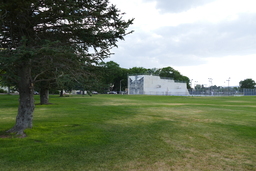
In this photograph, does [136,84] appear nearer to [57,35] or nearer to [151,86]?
[151,86]

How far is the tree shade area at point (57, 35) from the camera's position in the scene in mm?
8508

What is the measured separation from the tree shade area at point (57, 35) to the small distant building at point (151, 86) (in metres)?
81.9

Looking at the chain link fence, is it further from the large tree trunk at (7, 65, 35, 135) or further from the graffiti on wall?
the large tree trunk at (7, 65, 35, 135)

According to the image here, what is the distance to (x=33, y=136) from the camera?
8.99 meters

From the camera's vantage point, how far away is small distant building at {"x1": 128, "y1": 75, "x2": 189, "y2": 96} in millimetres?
92625

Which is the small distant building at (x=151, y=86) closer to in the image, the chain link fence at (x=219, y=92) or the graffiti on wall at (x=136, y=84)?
the graffiti on wall at (x=136, y=84)

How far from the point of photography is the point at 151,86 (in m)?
95.1

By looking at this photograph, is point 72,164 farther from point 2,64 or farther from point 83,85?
point 83,85

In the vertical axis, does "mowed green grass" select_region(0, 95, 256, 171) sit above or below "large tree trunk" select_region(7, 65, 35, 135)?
below

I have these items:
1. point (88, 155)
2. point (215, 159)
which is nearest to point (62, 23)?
point (88, 155)

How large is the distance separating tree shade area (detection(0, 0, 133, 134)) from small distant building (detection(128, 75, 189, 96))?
269 feet

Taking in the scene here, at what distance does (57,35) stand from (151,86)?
283 feet

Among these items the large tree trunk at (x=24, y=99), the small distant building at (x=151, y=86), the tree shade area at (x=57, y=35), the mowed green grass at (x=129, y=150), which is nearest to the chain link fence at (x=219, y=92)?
the small distant building at (x=151, y=86)

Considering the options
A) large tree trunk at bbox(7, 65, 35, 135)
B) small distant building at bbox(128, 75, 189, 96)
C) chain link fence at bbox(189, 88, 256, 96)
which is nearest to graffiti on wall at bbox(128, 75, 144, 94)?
small distant building at bbox(128, 75, 189, 96)
